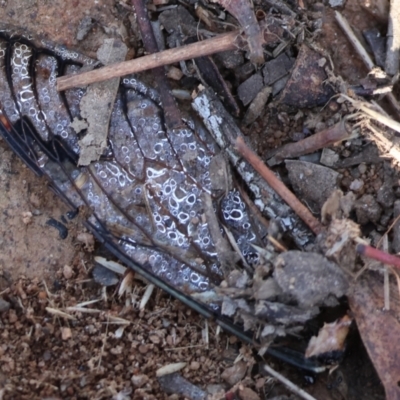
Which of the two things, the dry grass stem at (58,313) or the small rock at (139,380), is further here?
the dry grass stem at (58,313)

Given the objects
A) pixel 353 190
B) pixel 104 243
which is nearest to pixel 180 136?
pixel 104 243

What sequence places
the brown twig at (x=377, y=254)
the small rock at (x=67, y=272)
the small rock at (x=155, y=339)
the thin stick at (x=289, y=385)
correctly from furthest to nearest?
1. the small rock at (x=67, y=272)
2. the small rock at (x=155, y=339)
3. the thin stick at (x=289, y=385)
4. the brown twig at (x=377, y=254)

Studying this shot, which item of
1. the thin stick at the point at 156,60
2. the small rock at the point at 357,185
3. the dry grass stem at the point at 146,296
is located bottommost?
the dry grass stem at the point at 146,296

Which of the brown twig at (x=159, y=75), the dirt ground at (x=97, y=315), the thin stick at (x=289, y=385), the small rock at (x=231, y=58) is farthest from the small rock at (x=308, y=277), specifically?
the small rock at (x=231, y=58)

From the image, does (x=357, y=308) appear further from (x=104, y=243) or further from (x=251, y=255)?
(x=104, y=243)

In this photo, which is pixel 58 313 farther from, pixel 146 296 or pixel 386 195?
pixel 386 195

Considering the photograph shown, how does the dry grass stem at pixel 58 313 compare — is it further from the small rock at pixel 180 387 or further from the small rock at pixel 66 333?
the small rock at pixel 180 387

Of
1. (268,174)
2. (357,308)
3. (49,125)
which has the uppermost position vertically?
(49,125)

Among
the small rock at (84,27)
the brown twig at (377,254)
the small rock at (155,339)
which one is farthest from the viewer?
the small rock at (84,27)
